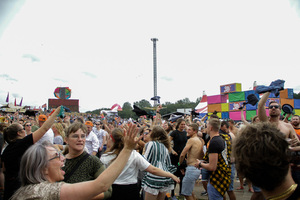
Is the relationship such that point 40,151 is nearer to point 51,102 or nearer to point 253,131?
point 253,131

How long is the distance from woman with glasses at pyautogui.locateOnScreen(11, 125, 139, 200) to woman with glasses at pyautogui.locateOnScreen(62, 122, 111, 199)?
61cm

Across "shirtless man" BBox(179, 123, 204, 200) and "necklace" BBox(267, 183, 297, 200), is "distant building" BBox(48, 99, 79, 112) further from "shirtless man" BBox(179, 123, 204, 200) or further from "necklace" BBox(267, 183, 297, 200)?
"necklace" BBox(267, 183, 297, 200)

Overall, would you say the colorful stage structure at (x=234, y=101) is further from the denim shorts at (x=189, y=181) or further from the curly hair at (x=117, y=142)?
the curly hair at (x=117, y=142)

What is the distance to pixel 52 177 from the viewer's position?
69.1 inches

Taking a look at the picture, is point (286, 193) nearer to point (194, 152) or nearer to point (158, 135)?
point (158, 135)

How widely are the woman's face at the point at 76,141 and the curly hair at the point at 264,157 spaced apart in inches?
79.4

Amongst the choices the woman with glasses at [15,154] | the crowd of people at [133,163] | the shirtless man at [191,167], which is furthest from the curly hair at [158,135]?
the woman with glasses at [15,154]

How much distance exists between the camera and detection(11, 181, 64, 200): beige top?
1.50 m

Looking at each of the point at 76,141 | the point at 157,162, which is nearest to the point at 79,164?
the point at 76,141

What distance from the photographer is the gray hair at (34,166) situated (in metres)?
1.63

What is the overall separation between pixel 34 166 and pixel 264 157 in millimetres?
1655

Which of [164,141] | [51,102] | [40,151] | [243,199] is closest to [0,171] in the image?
[40,151]

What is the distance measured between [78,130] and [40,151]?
1191mm

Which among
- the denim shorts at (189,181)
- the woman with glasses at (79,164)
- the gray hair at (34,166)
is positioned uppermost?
the gray hair at (34,166)
